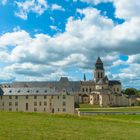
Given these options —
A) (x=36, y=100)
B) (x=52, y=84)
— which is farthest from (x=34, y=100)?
(x=52, y=84)

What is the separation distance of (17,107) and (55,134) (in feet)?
232

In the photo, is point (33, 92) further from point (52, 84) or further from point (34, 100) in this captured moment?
point (52, 84)

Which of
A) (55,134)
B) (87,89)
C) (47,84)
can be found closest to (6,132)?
(55,134)

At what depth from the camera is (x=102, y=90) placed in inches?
5404

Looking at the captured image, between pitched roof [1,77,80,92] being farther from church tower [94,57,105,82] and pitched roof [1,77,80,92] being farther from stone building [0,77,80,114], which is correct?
stone building [0,77,80,114]

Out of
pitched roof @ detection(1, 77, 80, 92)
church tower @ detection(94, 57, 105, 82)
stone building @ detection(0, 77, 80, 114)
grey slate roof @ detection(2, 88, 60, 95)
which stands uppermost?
church tower @ detection(94, 57, 105, 82)

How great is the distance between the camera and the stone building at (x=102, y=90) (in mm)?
133625

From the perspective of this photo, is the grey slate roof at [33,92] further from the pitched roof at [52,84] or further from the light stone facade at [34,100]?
the pitched roof at [52,84]

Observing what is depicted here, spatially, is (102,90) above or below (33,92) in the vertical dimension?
above

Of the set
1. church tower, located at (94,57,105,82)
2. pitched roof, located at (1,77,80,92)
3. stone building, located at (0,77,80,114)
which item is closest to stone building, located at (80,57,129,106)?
church tower, located at (94,57,105,82)

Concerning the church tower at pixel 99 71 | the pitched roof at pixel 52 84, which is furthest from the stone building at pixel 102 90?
the pitched roof at pixel 52 84

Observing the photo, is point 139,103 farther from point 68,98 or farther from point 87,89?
point 68,98

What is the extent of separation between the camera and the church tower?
513 ft

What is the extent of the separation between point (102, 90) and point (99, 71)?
70.5 feet
